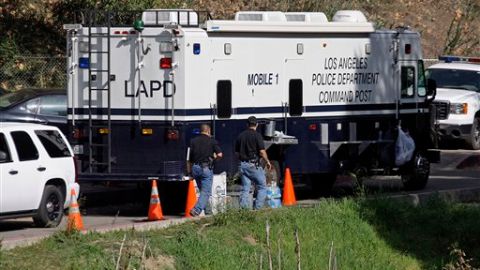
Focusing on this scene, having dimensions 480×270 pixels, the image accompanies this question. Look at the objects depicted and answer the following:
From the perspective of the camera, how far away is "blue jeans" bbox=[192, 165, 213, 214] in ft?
61.4

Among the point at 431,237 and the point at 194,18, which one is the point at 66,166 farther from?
the point at 431,237

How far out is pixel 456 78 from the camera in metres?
31.9

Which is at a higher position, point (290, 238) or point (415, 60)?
point (415, 60)

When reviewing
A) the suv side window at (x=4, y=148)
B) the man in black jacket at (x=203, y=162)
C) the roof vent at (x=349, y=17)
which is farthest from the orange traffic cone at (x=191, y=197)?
the roof vent at (x=349, y=17)

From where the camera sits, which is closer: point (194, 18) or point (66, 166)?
point (66, 166)

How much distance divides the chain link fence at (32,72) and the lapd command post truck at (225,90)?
8427 mm

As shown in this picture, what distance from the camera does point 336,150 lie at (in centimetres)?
2214

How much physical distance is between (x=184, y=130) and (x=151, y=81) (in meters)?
0.97

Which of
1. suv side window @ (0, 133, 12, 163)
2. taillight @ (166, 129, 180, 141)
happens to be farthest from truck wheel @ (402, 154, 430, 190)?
suv side window @ (0, 133, 12, 163)

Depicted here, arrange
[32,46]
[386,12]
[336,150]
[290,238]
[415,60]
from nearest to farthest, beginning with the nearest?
[290,238], [336,150], [415,60], [32,46], [386,12]

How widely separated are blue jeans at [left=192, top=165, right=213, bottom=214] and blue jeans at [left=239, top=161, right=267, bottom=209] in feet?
2.01

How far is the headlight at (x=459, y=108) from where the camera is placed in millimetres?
30531

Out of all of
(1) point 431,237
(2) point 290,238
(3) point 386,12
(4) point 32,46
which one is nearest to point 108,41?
(2) point 290,238

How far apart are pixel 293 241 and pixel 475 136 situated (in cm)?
1470
